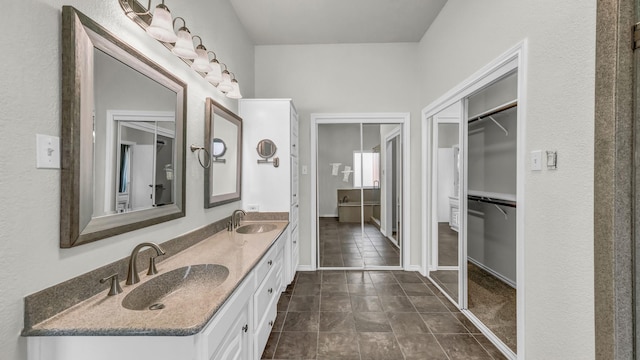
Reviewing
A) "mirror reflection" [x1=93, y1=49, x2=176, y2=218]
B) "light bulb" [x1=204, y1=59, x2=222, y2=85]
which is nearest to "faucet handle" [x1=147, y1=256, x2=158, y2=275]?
"mirror reflection" [x1=93, y1=49, x2=176, y2=218]

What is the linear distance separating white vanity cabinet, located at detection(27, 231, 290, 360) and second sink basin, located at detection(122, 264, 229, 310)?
19 cm

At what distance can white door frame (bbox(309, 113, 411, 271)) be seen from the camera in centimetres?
349

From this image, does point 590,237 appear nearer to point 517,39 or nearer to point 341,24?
point 517,39

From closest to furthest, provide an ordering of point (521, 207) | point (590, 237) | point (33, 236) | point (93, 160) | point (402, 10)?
point (33, 236) → point (93, 160) → point (590, 237) → point (521, 207) → point (402, 10)

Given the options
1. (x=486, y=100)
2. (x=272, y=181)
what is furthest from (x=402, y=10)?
(x=272, y=181)

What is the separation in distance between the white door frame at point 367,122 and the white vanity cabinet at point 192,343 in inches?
77.2

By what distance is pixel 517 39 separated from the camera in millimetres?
1667

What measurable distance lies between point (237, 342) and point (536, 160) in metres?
1.93

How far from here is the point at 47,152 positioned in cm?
94

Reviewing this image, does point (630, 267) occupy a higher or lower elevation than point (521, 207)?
lower

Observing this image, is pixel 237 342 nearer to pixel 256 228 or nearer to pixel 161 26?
pixel 256 228

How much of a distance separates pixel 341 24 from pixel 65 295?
3299 mm

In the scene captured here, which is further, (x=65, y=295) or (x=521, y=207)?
(x=521, y=207)

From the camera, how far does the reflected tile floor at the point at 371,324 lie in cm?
194
